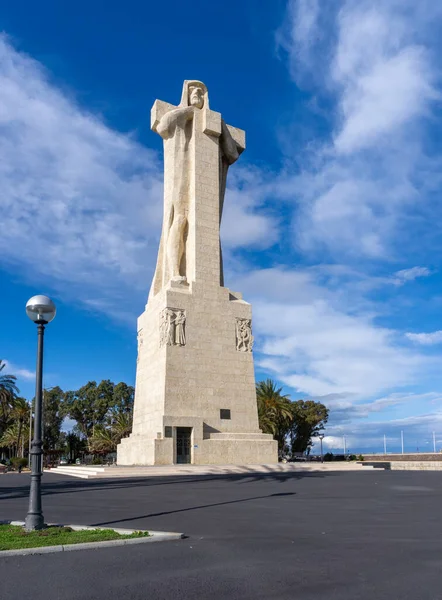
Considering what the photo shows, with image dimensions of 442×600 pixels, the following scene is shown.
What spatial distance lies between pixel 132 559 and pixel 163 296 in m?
23.4

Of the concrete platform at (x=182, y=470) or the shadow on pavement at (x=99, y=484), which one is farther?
the concrete platform at (x=182, y=470)

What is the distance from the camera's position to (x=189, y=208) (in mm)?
31453

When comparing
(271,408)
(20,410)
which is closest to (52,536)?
(271,408)

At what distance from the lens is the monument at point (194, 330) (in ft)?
88.1

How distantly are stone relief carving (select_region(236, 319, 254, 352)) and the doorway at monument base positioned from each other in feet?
15.1

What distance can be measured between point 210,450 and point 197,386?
3.28 metres

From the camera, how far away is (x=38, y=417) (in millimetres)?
8211

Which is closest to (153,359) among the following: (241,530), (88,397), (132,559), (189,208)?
(189,208)

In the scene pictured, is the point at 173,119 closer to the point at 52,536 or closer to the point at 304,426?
the point at 52,536

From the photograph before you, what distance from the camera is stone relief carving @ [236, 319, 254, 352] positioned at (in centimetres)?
3011

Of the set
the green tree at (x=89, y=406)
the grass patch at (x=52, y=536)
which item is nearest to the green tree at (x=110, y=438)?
the green tree at (x=89, y=406)

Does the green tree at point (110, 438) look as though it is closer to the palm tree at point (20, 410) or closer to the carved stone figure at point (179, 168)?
the palm tree at point (20, 410)

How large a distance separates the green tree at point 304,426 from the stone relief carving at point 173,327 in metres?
28.0

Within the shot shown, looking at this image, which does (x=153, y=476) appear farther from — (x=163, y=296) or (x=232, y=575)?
(x=232, y=575)
